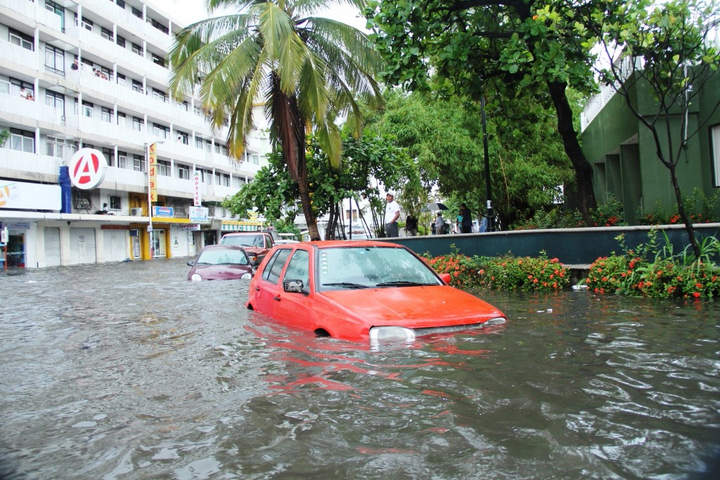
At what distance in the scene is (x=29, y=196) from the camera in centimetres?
2772

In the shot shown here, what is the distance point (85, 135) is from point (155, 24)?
43.8 ft

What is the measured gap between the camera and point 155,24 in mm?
40906

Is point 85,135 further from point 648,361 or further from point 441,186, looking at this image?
point 648,361

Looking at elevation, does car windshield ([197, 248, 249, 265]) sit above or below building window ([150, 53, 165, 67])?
below

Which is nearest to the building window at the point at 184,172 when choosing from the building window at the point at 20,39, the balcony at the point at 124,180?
the balcony at the point at 124,180

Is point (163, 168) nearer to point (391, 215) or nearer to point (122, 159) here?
point (122, 159)

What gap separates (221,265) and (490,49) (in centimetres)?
845

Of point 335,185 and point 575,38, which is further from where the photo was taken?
point 335,185

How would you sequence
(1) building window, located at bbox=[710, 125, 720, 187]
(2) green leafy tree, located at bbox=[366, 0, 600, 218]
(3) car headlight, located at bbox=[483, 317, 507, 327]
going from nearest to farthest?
1. (3) car headlight, located at bbox=[483, 317, 507, 327]
2. (2) green leafy tree, located at bbox=[366, 0, 600, 218]
3. (1) building window, located at bbox=[710, 125, 720, 187]

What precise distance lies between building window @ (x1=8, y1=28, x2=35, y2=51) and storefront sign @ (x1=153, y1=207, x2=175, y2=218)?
12.3 metres

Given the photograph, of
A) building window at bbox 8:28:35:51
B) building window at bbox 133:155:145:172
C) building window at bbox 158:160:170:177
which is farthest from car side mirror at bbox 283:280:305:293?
building window at bbox 158:160:170:177

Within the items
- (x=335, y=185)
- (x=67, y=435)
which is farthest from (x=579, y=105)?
(x=67, y=435)

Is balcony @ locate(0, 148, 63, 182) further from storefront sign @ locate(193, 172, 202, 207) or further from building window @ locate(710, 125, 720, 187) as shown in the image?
building window @ locate(710, 125, 720, 187)

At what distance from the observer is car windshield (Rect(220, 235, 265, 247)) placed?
20177 mm
